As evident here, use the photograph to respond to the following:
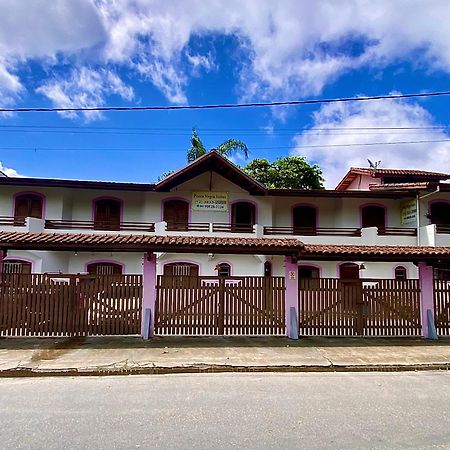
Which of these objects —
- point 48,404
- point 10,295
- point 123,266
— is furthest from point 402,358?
point 123,266

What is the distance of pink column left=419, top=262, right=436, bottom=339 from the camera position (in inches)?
399

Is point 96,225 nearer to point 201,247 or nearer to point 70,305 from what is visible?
point 70,305

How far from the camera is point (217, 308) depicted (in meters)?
9.84

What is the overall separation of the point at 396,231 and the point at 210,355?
14.7m

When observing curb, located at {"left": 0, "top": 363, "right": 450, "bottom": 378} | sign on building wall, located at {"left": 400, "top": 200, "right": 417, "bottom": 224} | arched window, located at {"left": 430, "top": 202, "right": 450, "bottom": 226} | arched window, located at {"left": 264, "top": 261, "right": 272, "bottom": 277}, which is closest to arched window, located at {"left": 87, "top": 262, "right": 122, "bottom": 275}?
arched window, located at {"left": 264, "top": 261, "right": 272, "bottom": 277}

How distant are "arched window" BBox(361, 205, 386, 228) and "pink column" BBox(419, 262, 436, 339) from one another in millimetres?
9787

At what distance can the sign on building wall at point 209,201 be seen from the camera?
62.4 feet

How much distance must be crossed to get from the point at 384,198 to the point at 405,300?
1057 cm

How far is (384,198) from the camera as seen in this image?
1972 centimetres

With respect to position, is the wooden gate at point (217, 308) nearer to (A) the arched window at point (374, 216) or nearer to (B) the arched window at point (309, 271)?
(B) the arched window at point (309, 271)

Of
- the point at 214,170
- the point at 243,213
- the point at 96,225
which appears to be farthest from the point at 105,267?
the point at 243,213

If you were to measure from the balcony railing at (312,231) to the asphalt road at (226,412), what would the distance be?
1217 cm

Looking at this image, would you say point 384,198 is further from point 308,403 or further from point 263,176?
point 308,403

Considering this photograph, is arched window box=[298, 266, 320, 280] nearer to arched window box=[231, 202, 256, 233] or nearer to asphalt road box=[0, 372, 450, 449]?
arched window box=[231, 202, 256, 233]
